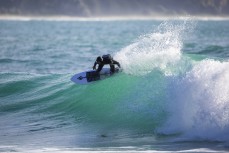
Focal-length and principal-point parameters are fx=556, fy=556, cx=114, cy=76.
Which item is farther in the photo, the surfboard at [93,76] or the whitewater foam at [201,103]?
the surfboard at [93,76]

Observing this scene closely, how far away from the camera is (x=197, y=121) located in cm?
1252

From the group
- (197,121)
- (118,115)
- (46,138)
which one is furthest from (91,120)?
(197,121)

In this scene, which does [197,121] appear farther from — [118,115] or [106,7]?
[106,7]

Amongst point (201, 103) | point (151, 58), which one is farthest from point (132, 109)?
point (151, 58)

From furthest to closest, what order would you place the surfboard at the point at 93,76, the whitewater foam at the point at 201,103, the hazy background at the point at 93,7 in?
the hazy background at the point at 93,7
the surfboard at the point at 93,76
the whitewater foam at the point at 201,103

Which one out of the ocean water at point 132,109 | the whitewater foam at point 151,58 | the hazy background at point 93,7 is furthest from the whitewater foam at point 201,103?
the hazy background at point 93,7

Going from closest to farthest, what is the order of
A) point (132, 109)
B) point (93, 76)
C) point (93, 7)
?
point (132, 109), point (93, 76), point (93, 7)

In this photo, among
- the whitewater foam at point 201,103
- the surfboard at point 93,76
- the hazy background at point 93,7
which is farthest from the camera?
the hazy background at point 93,7

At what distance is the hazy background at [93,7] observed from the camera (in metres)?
185

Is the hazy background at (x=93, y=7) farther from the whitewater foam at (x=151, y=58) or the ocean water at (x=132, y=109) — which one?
the whitewater foam at (x=151, y=58)

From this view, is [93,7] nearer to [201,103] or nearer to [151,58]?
[151,58]

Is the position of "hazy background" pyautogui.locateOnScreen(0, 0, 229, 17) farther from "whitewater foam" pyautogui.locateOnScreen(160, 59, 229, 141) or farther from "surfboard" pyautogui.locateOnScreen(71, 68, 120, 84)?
"whitewater foam" pyautogui.locateOnScreen(160, 59, 229, 141)

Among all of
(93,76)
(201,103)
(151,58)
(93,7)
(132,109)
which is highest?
(93,7)

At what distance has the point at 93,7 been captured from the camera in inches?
7594
